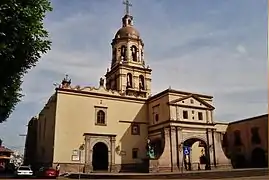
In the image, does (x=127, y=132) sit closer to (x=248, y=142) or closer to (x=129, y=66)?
(x=129, y=66)

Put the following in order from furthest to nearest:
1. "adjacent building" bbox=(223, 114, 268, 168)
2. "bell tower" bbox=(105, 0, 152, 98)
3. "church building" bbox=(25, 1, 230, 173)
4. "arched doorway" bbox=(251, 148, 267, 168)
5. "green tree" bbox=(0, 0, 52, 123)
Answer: "bell tower" bbox=(105, 0, 152, 98) < "arched doorway" bbox=(251, 148, 267, 168) < "adjacent building" bbox=(223, 114, 268, 168) < "church building" bbox=(25, 1, 230, 173) < "green tree" bbox=(0, 0, 52, 123)

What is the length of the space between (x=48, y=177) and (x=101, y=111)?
12523mm

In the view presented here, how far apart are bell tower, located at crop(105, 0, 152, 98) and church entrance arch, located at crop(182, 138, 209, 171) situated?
11157 millimetres

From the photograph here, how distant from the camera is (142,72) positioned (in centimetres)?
5112

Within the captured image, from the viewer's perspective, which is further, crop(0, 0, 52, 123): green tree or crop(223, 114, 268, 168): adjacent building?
crop(223, 114, 268, 168): adjacent building

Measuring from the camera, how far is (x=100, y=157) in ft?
134

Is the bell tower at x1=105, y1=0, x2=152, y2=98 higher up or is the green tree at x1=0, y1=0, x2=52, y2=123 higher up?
the bell tower at x1=105, y1=0, x2=152, y2=98

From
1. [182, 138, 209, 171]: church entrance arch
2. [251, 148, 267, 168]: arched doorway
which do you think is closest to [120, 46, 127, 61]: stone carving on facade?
[182, 138, 209, 171]: church entrance arch

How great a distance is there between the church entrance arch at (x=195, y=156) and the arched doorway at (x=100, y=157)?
10100 mm

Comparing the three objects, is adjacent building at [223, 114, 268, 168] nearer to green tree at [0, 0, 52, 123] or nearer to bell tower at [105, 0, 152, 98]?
bell tower at [105, 0, 152, 98]

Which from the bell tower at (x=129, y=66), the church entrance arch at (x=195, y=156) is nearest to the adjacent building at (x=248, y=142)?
the church entrance arch at (x=195, y=156)

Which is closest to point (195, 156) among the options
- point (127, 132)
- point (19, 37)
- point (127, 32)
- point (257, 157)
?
point (257, 157)

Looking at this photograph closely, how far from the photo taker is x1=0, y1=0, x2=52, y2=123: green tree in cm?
1029

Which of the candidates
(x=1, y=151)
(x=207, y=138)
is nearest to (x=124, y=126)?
(x=207, y=138)
